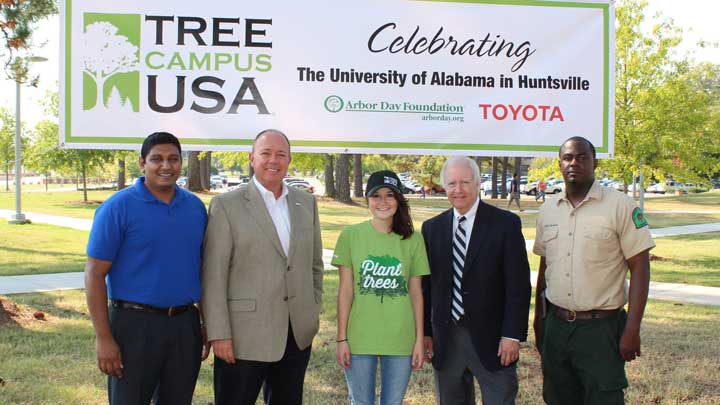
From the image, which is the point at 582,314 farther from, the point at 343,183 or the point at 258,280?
the point at 343,183

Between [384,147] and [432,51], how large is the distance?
2.51ft

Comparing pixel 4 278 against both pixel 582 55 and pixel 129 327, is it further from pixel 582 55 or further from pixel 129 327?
pixel 582 55

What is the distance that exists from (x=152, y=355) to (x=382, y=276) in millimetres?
1262

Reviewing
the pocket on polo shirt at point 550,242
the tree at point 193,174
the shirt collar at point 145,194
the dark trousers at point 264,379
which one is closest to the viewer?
the shirt collar at point 145,194

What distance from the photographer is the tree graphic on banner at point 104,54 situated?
437 cm

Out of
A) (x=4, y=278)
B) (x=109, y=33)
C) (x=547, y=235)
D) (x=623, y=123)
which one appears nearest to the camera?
(x=547, y=235)

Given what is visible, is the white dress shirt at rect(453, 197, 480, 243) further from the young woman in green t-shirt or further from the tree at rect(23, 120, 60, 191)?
the tree at rect(23, 120, 60, 191)

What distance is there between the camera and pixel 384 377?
3.64 metres

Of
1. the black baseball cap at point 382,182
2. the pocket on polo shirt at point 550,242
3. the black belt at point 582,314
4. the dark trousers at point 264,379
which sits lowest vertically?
the dark trousers at point 264,379

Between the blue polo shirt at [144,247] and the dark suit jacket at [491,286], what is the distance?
1.41m

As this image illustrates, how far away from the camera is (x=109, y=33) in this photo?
4.39 m

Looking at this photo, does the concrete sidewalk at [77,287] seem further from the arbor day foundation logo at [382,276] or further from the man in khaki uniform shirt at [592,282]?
the arbor day foundation logo at [382,276]

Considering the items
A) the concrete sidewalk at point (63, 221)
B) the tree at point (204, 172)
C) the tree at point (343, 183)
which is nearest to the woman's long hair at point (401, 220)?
the concrete sidewalk at point (63, 221)

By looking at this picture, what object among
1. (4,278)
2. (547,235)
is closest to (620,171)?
(547,235)
